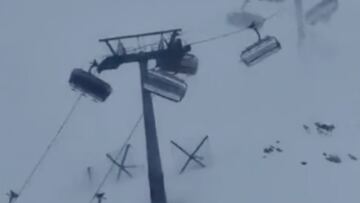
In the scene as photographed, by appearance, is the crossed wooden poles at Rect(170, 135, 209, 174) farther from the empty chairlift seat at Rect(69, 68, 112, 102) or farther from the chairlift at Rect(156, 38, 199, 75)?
the empty chairlift seat at Rect(69, 68, 112, 102)

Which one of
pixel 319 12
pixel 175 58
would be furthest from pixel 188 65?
pixel 319 12

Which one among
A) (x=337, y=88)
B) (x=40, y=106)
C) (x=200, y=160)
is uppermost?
(x=337, y=88)

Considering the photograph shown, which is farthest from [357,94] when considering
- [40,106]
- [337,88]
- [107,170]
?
[40,106]

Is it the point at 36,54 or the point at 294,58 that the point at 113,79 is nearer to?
the point at 36,54

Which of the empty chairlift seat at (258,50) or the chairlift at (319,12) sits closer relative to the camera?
the empty chairlift seat at (258,50)

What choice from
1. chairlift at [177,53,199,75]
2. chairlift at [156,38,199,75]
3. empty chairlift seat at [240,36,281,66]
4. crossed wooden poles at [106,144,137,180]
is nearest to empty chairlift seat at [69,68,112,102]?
chairlift at [156,38,199,75]

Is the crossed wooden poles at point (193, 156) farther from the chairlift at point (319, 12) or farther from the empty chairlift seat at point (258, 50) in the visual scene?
the chairlift at point (319, 12)

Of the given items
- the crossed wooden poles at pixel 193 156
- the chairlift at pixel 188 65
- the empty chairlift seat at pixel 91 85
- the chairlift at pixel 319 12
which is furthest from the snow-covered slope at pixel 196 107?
the empty chairlift seat at pixel 91 85
